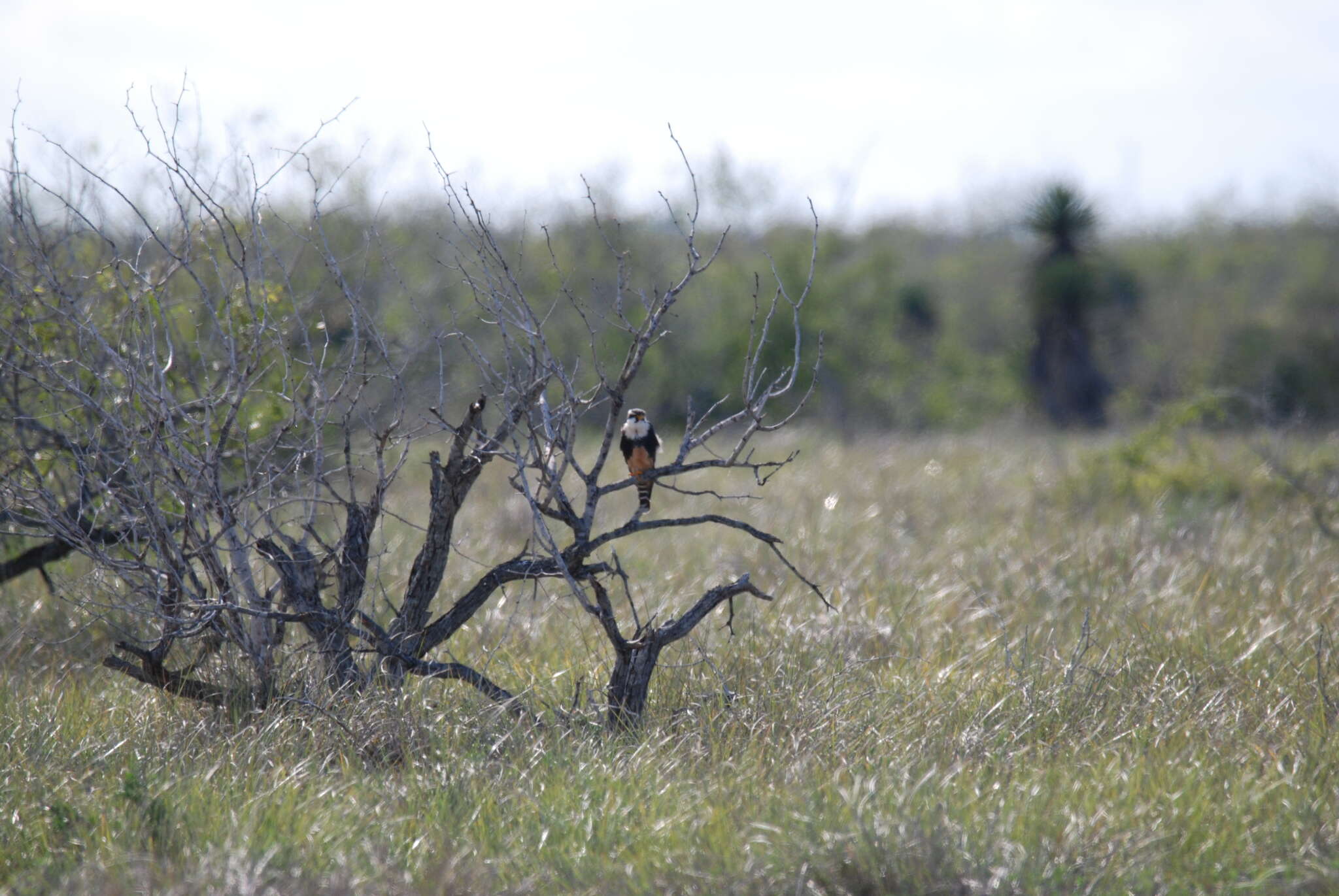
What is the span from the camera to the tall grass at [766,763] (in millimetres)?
3014

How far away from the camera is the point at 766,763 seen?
3.81 m

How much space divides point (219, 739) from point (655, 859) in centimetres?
179

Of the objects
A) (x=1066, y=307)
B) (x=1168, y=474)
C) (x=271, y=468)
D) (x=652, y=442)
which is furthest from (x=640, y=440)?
(x=1066, y=307)

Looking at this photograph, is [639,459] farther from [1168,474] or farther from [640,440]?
[1168,474]

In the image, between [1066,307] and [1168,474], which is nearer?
[1168,474]

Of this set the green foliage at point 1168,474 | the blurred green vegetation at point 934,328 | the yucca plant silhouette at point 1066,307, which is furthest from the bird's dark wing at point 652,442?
the yucca plant silhouette at point 1066,307

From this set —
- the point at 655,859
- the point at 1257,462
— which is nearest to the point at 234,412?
the point at 655,859

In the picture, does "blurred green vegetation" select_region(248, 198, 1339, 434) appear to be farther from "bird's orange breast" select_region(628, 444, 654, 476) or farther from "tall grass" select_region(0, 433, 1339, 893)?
"tall grass" select_region(0, 433, 1339, 893)

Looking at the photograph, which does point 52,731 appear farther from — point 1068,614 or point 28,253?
point 1068,614

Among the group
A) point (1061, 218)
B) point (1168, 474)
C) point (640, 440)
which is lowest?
point (1168, 474)

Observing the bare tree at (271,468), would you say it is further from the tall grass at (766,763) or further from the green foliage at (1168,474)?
the green foliage at (1168,474)

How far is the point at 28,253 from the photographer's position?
5535 millimetres

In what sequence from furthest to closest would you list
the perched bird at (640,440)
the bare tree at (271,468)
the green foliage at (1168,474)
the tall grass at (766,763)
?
the green foliage at (1168,474)
the perched bird at (640,440)
the bare tree at (271,468)
the tall grass at (766,763)

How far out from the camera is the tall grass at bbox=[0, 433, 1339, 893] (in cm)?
301
